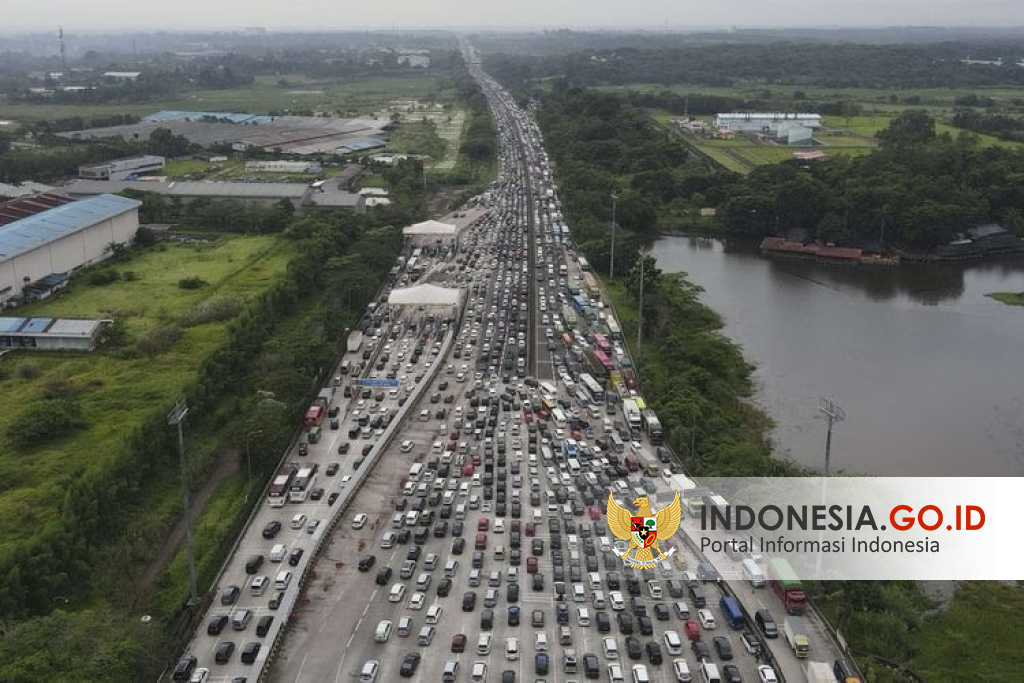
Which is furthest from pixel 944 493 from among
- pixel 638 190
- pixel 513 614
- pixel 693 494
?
pixel 638 190

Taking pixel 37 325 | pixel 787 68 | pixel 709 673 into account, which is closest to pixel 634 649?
pixel 709 673

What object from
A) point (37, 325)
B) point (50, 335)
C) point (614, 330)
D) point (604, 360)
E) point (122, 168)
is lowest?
point (604, 360)

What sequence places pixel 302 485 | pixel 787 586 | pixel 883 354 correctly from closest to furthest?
pixel 787 586 → pixel 302 485 → pixel 883 354

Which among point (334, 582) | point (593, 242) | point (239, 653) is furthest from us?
point (593, 242)

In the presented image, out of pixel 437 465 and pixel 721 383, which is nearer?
pixel 437 465

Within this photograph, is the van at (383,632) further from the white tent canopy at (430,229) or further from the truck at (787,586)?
the white tent canopy at (430,229)

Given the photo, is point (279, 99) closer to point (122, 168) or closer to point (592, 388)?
point (122, 168)

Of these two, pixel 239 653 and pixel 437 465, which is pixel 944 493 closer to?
pixel 437 465
